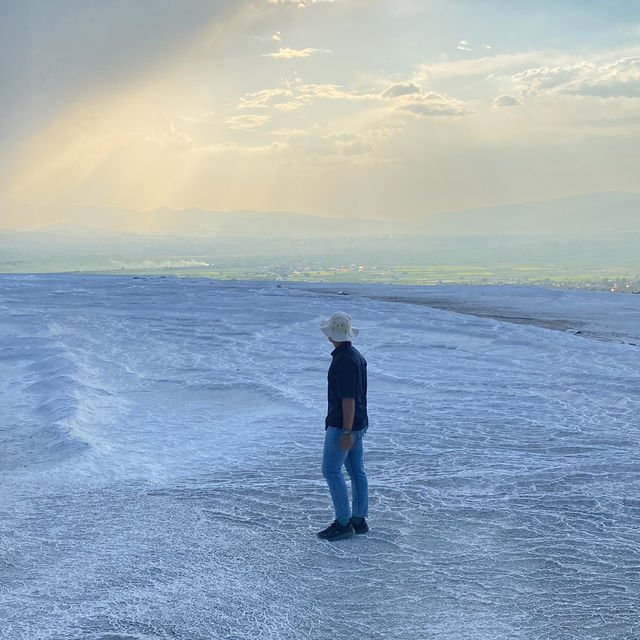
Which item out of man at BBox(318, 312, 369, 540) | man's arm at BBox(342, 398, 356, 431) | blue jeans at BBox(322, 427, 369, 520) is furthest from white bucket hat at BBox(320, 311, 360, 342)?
blue jeans at BBox(322, 427, 369, 520)

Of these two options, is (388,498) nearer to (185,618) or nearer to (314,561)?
(314,561)

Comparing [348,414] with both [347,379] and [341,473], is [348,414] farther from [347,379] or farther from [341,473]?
[341,473]

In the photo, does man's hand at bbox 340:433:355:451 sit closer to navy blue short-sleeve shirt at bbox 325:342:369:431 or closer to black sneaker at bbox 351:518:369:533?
navy blue short-sleeve shirt at bbox 325:342:369:431

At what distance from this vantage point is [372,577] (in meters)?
5.12

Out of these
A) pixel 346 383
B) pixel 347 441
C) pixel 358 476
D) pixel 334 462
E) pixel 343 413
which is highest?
pixel 346 383

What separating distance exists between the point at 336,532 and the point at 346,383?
122 centimetres

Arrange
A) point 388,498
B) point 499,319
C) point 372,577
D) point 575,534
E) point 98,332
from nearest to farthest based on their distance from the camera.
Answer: point 372,577 → point 575,534 → point 388,498 → point 98,332 → point 499,319

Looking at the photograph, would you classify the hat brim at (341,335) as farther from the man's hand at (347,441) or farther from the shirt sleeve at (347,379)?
the man's hand at (347,441)

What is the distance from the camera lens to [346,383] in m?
5.35

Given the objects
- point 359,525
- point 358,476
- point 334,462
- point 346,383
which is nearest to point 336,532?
point 359,525

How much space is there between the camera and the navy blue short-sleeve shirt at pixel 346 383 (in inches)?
211

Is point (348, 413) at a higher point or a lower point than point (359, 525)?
higher

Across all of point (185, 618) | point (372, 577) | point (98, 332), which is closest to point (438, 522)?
point (372, 577)

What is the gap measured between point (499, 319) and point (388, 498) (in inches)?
676
